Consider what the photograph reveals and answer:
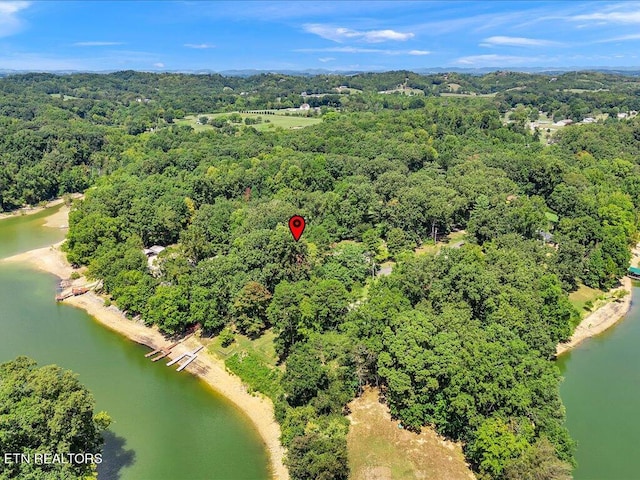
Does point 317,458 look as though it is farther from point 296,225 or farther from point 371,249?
point 371,249

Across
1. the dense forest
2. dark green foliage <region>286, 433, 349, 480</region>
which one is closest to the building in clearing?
the dense forest

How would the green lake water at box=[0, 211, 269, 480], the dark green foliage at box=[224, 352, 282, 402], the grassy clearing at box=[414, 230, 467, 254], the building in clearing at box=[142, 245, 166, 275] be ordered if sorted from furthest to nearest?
the grassy clearing at box=[414, 230, 467, 254] → the building in clearing at box=[142, 245, 166, 275] → the dark green foliage at box=[224, 352, 282, 402] → the green lake water at box=[0, 211, 269, 480]

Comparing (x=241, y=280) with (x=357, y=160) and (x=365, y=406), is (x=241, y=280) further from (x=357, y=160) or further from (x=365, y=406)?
(x=357, y=160)

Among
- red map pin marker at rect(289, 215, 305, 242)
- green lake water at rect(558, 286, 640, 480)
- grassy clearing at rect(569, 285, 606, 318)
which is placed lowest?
green lake water at rect(558, 286, 640, 480)

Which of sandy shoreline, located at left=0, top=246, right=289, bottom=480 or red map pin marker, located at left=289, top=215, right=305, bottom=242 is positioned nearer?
sandy shoreline, located at left=0, top=246, right=289, bottom=480

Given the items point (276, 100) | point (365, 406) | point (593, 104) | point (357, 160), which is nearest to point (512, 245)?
point (365, 406)

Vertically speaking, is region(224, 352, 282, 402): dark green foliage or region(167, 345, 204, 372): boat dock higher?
region(224, 352, 282, 402): dark green foliage

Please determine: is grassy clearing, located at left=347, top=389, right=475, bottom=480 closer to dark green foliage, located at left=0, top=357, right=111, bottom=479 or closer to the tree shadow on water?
the tree shadow on water
